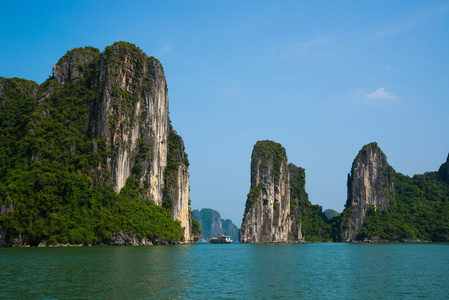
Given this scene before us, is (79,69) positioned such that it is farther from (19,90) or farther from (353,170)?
(353,170)

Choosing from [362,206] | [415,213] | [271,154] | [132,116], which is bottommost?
[415,213]

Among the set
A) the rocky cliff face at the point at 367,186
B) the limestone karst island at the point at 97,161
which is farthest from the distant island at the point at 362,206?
the limestone karst island at the point at 97,161

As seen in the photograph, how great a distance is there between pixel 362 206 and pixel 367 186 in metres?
6.75

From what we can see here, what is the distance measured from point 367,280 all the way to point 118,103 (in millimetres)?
63765

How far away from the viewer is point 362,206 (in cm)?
14088

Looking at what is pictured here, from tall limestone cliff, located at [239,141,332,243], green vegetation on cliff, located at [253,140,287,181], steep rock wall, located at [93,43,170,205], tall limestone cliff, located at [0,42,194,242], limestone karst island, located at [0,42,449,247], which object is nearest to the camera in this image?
limestone karst island, located at [0,42,449,247]

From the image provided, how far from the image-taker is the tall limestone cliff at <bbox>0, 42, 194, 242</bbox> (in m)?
75.5

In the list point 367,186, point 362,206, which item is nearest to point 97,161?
point 362,206

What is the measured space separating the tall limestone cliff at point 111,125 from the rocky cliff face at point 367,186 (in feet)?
202

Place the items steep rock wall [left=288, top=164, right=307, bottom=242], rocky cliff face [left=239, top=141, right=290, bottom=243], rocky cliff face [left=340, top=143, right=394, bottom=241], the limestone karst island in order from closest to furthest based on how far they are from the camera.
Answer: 1. the limestone karst island
2. rocky cliff face [left=239, top=141, right=290, bottom=243]
3. rocky cliff face [left=340, top=143, right=394, bottom=241]
4. steep rock wall [left=288, top=164, right=307, bottom=242]

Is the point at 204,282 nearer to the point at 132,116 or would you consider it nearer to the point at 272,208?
the point at 132,116

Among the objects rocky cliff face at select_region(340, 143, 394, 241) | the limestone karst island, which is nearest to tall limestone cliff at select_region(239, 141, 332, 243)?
the limestone karst island

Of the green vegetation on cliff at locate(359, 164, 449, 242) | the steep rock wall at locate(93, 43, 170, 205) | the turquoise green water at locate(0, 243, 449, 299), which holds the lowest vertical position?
the turquoise green water at locate(0, 243, 449, 299)

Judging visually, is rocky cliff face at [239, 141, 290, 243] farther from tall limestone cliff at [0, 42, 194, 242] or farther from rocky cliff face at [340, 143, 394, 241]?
tall limestone cliff at [0, 42, 194, 242]
